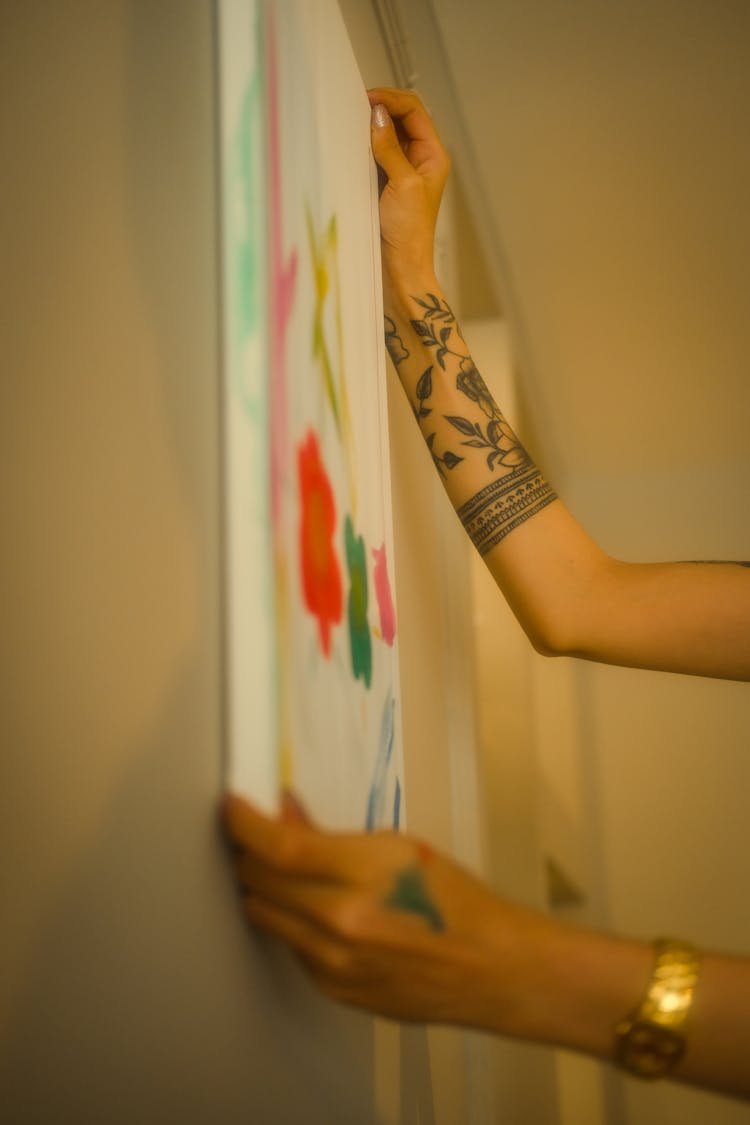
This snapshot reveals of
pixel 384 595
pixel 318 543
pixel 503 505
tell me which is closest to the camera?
pixel 318 543

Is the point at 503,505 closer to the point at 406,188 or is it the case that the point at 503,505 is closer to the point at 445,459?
the point at 445,459

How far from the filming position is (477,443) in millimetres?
1050

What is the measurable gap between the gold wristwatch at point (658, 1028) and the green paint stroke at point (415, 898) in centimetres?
14

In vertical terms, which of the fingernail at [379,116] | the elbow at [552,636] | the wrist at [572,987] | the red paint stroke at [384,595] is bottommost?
the wrist at [572,987]

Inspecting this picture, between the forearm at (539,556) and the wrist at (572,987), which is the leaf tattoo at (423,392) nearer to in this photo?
the forearm at (539,556)

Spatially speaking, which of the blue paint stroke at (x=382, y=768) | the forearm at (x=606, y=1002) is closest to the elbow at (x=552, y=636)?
the blue paint stroke at (x=382, y=768)

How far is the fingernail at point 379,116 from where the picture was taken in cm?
107

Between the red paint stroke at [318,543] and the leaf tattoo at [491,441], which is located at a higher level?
the leaf tattoo at [491,441]

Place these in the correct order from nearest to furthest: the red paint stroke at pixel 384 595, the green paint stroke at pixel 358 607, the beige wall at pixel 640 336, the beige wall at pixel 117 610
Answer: the beige wall at pixel 117 610
the green paint stroke at pixel 358 607
the red paint stroke at pixel 384 595
the beige wall at pixel 640 336

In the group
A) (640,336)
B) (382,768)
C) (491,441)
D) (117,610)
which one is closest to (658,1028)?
(382,768)

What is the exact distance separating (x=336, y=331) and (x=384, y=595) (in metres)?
0.23

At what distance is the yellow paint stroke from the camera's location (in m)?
0.72

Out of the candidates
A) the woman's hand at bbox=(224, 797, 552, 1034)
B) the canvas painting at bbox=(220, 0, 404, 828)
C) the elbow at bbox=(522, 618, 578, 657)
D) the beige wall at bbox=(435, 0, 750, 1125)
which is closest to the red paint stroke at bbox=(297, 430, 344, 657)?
the canvas painting at bbox=(220, 0, 404, 828)

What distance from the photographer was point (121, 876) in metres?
0.50
